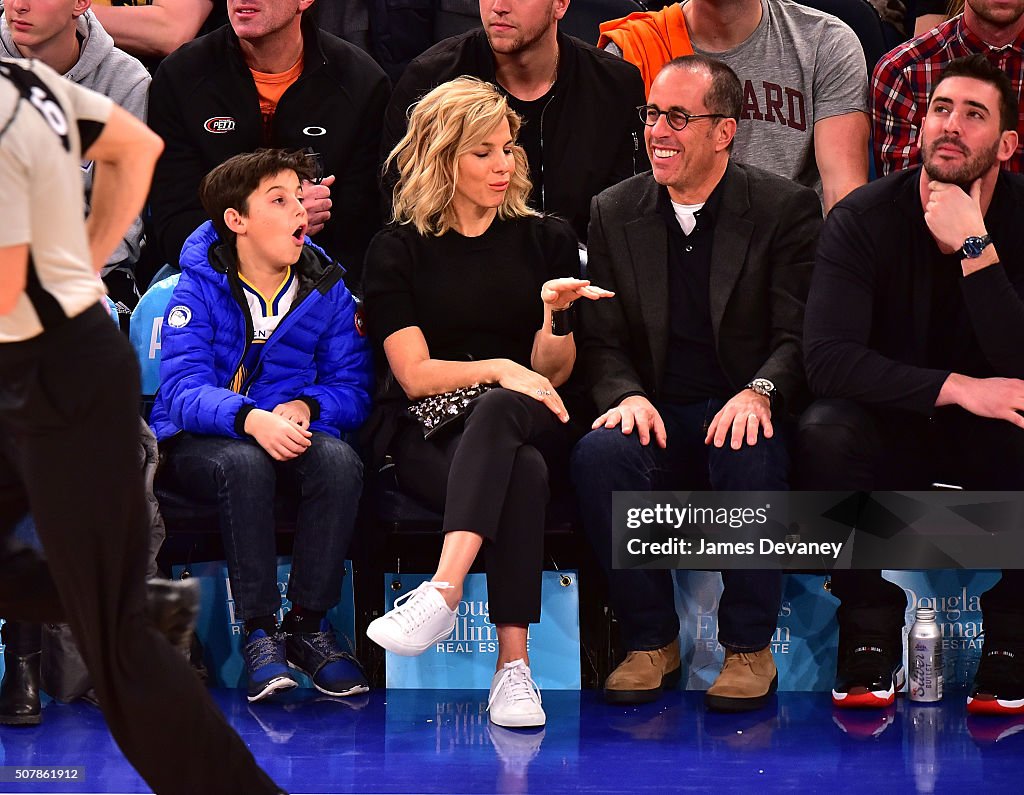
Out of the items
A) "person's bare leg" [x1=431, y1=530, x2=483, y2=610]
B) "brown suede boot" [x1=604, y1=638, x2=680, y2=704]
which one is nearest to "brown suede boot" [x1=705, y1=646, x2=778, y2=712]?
"brown suede boot" [x1=604, y1=638, x2=680, y2=704]

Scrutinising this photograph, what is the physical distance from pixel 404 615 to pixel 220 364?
1031mm

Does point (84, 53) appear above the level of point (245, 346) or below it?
above

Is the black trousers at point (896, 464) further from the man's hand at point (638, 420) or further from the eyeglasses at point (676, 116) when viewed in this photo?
the eyeglasses at point (676, 116)

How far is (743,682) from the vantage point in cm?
396

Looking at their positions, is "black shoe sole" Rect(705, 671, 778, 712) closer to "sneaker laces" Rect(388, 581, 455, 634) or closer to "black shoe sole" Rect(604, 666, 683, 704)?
"black shoe sole" Rect(604, 666, 683, 704)

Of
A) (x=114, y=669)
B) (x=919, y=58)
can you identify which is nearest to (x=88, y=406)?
(x=114, y=669)

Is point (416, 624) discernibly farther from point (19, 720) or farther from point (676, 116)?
point (676, 116)

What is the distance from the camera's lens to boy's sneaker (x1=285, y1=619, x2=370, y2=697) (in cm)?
407

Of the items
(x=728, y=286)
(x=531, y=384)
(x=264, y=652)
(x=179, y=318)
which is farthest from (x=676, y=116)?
(x=264, y=652)

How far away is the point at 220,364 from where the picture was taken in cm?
434

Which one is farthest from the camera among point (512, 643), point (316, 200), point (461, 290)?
point (316, 200)

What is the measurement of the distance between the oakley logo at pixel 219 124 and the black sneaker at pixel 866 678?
2.64m

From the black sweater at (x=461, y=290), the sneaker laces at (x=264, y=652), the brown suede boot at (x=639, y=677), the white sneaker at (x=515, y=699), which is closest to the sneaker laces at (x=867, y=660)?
the brown suede boot at (x=639, y=677)

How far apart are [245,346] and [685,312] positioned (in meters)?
1.31
